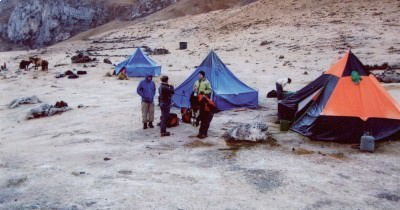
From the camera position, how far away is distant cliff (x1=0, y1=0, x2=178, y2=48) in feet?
269

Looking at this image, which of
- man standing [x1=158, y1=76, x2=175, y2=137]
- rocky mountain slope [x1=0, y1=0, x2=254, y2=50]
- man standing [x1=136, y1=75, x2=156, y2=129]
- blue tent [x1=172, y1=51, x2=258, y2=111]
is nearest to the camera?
man standing [x1=158, y1=76, x2=175, y2=137]

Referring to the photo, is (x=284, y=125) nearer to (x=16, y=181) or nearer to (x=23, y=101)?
(x=16, y=181)

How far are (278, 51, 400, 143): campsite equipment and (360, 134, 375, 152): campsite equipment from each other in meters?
0.60

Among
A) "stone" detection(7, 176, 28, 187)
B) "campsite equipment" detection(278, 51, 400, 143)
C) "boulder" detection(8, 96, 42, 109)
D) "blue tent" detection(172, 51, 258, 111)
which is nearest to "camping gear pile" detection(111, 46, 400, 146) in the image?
"campsite equipment" detection(278, 51, 400, 143)

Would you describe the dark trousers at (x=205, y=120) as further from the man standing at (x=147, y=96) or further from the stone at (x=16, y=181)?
the stone at (x=16, y=181)

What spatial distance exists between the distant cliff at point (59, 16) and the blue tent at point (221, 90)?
65626 millimetres

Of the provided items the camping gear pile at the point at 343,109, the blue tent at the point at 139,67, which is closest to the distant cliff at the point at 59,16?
the blue tent at the point at 139,67

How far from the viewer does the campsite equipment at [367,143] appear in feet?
30.1

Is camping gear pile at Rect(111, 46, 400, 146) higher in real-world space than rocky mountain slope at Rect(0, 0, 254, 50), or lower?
lower

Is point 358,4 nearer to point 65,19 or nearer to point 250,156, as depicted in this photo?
point 250,156

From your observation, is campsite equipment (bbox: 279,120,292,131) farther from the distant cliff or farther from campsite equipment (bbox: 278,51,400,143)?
the distant cliff

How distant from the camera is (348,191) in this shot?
6.96 meters

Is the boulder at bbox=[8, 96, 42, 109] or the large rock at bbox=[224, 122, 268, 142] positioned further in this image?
the boulder at bbox=[8, 96, 42, 109]

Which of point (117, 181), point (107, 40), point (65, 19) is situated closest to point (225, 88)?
point (117, 181)
